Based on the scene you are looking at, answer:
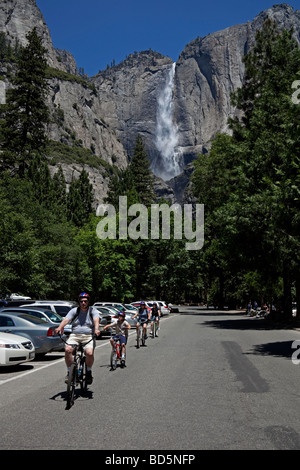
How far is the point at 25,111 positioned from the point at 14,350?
1663 inches

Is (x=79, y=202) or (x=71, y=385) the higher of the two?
(x=79, y=202)

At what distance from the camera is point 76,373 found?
8516mm

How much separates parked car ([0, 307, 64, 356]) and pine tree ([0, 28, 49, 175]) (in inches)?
1411

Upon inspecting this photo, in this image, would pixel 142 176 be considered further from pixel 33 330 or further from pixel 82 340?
pixel 82 340

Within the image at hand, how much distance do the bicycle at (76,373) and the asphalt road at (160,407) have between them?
7.8 inches

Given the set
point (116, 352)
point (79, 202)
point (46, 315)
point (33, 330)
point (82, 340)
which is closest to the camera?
point (82, 340)

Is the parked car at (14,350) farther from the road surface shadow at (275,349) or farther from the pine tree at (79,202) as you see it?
the pine tree at (79,202)

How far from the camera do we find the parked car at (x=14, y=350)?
12227 millimetres

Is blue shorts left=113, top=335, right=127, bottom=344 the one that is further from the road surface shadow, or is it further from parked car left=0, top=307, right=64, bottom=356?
the road surface shadow

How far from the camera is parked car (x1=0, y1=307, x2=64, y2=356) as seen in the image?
49.1 feet

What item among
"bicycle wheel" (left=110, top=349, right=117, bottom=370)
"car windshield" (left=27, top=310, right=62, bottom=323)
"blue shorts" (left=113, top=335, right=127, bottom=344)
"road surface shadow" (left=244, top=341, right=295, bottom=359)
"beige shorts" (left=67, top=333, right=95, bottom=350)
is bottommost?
"road surface shadow" (left=244, top=341, right=295, bottom=359)

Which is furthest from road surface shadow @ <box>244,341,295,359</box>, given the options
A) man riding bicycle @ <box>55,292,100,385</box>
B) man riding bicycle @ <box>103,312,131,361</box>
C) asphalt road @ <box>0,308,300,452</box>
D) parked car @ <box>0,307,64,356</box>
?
man riding bicycle @ <box>55,292,100,385</box>

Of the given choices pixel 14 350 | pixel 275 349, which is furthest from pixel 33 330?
pixel 275 349

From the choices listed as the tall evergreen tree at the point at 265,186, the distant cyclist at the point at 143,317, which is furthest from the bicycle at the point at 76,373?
the tall evergreen tree at the point at 265,186
